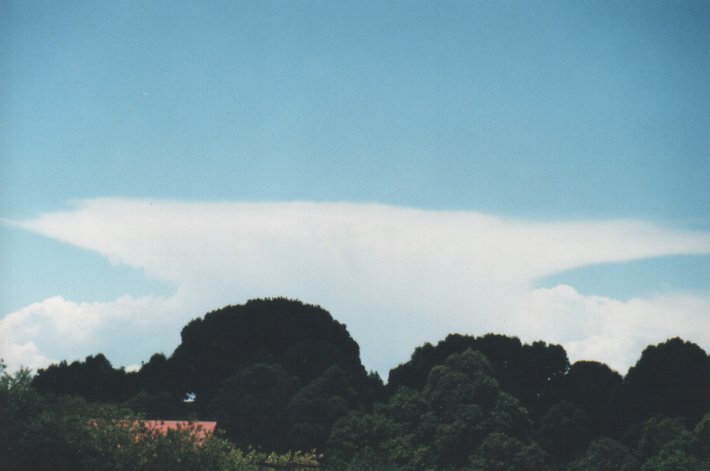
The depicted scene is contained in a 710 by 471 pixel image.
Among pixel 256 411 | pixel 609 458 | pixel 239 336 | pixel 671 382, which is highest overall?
pixel 239 336

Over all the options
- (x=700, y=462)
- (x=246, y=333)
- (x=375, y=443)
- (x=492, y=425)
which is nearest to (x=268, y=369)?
(x=375, y=443)

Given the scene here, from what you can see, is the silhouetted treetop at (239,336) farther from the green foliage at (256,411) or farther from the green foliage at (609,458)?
the green foliage at (609,458)

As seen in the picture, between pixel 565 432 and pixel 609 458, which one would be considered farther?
pixel 565 432

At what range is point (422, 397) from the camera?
3647 centimetres

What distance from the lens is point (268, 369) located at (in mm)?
41938

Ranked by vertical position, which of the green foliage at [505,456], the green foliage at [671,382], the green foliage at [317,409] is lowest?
the green foliage at [505,456]

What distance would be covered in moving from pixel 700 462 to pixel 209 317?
3856 cm

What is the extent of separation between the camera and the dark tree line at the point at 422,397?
34.2 meters

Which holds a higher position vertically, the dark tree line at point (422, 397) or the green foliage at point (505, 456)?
the dark tree line at point (422, 397)

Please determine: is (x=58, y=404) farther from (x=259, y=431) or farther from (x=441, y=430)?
(x=259, y=431)

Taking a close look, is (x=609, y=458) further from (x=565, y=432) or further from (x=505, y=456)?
(x=565, y=432)

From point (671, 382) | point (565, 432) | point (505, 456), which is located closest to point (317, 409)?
point (505, 456)

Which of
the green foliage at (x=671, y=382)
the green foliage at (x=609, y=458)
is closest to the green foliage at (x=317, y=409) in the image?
the green foliage at (x=609, y=458)

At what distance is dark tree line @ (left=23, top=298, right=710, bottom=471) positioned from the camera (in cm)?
3425
